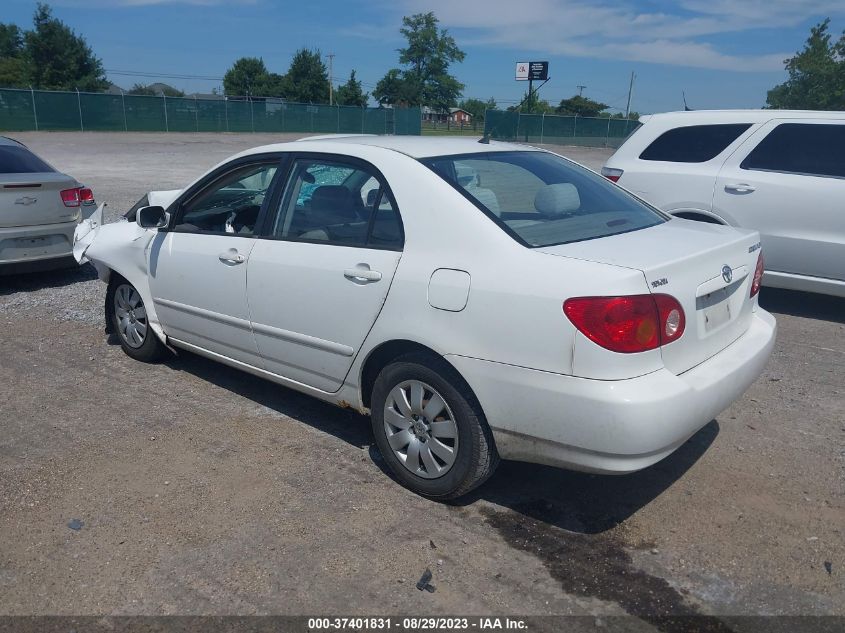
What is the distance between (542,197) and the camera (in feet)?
12.9

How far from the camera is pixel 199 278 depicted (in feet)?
15.3

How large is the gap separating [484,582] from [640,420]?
92 cm

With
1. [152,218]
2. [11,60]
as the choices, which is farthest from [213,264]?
[11,60]

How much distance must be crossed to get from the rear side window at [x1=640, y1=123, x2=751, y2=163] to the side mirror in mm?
4870

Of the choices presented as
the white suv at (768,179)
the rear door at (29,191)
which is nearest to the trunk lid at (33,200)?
the rear door at (29,191)

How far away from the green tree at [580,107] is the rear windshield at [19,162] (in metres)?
81.6

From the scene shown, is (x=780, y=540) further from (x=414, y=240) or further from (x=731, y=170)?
(x=731, y=170)

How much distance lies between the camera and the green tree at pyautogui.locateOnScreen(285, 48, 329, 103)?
81875 millimetres

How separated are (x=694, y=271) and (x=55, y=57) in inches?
2756

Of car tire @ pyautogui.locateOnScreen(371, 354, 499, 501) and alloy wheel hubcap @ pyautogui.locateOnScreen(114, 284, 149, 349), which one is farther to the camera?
alloy wheel hubcap @ pyautogui.locateOnScreen(114, 284, 149, 349)

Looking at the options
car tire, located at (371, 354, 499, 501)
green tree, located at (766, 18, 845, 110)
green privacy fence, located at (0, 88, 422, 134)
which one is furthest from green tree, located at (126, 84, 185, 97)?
car tire, located at (371, 354, 499, 501)

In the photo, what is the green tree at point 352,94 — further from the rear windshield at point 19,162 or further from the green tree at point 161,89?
the rear windshield at point 19,162

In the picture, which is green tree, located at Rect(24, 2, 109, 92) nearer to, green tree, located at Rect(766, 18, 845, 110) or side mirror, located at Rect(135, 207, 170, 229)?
green tree, located at Rect(766, 18, 845, 110)

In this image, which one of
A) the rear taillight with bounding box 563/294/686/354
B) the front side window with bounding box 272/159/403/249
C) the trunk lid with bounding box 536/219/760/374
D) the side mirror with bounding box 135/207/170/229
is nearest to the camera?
the rear taillight with bounding box 563/294/686/354
